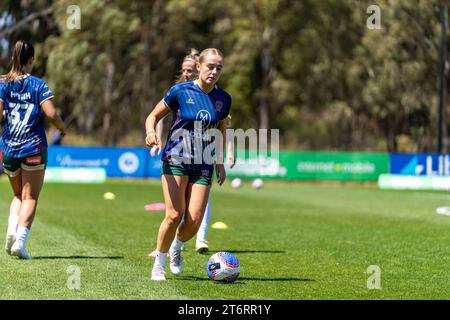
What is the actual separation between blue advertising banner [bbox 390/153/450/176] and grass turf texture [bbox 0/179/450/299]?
44.6 feet

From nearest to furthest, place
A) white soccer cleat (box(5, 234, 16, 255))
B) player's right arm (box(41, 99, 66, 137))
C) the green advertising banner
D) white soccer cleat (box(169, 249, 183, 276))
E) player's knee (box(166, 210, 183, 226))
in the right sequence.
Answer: player's knee (box(166, 210, 183, 226)) < white soccer cleat (box(169, 249, 183, 276)) < player's right arm (box(41, 99, 66, 137)) < white soccer cleat (box(5, 234, 16, 255)) < the green advertising banner

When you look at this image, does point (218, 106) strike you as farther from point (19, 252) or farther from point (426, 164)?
point (426, 164)

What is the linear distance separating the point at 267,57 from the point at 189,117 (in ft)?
161

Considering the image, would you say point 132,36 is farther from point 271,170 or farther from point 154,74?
point 271,170

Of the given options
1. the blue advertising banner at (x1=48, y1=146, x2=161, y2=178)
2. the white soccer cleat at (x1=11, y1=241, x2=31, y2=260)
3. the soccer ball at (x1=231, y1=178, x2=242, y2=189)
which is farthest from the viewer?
the blue advertising banner at (x1=48, y1=146, x2=161, y2=178)

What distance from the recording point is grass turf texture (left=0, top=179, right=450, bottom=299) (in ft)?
28.0

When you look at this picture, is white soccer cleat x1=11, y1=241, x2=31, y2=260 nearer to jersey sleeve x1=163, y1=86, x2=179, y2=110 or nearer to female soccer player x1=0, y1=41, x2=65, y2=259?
female soccer player x1=0, y1=41, x2=65, y2=259

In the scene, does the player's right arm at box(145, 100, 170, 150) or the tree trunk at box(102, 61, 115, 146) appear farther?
the tree trunk at box(102, 61, 115, 146)

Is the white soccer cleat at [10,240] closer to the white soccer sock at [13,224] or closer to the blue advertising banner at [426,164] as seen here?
the white soccer sock at [13,224]

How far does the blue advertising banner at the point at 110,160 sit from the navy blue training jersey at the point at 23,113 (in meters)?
26.4

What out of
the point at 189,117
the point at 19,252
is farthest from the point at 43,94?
the point at 189,117

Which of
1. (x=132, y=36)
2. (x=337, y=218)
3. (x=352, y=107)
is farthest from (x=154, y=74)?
(x=337, y=218)

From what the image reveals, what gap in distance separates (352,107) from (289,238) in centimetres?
4667

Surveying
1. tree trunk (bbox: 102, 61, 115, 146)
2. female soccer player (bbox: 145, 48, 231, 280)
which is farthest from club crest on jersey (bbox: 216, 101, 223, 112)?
tree trunk (bbox: 102, 61, 115, 146)
